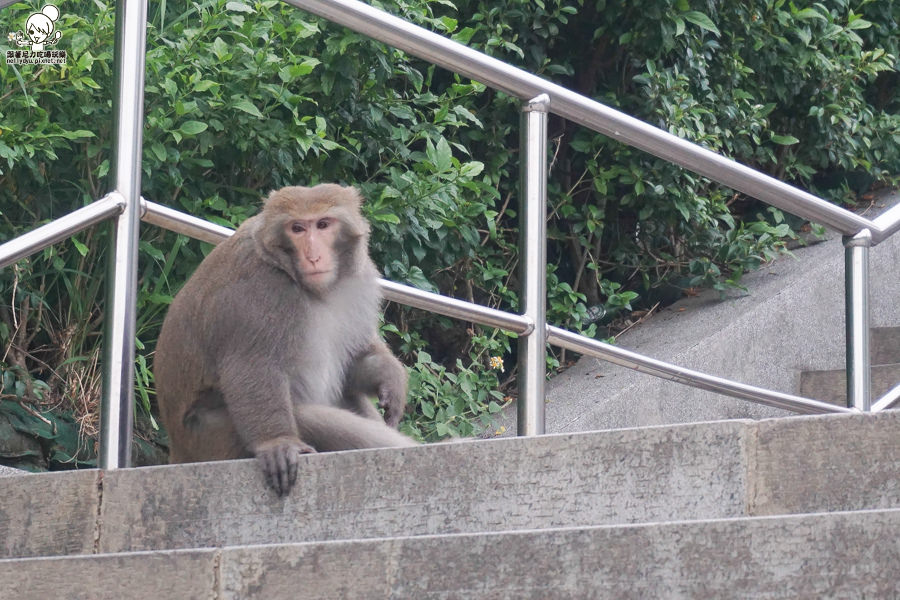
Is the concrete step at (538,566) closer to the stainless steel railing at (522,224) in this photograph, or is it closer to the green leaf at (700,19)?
the stainless steel railing at (522,224)

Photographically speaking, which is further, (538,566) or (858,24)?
(858,24)

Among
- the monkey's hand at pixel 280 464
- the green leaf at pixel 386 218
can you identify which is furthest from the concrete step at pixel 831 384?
the monkey's hand at pixel 280 464

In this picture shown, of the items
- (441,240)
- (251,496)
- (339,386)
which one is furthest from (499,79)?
(441,240)

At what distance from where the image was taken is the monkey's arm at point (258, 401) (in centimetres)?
328

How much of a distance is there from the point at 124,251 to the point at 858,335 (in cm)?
203

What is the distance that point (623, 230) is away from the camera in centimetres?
704

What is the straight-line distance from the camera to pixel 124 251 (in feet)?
9.84

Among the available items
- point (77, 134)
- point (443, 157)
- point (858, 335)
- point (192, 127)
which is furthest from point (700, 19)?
point (77, 134)

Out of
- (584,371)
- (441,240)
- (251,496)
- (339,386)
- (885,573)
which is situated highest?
(441,240)

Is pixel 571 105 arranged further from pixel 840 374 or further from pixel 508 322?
pixel 840 374

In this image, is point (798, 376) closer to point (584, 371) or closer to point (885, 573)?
point (584, 371)

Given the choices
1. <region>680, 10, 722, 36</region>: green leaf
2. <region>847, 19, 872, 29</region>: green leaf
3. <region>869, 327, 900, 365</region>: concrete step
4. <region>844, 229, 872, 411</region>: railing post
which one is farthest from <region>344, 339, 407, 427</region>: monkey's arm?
<region>847, 19, 872, 29</region>: green leaf

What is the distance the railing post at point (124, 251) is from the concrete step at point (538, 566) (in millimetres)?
522

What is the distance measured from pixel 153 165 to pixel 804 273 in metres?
3.23
